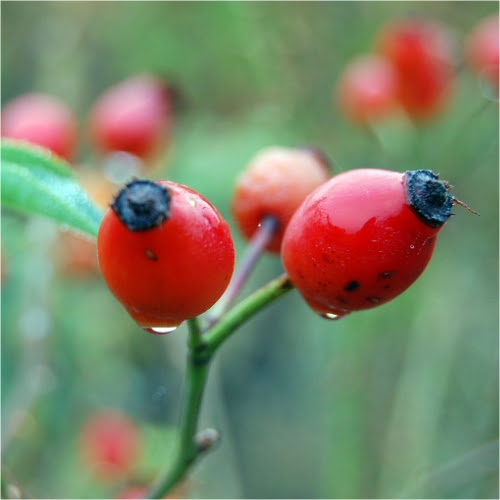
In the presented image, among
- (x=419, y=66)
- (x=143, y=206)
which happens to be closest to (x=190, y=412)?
(x=143, y=206)

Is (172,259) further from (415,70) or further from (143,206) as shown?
(415,70)

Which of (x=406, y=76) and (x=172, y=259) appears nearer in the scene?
(x=172, y=259)

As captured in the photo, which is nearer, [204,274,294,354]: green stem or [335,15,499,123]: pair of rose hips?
[204,274,294,354]: green stem

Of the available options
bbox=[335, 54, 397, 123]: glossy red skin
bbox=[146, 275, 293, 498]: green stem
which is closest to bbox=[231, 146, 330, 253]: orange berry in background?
bbox=[146, 275, 293, 498]: green stem

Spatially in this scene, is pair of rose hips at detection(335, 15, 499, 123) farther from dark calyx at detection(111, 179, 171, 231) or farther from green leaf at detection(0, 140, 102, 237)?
dark calyx at detection(111, 179, 171, 231)

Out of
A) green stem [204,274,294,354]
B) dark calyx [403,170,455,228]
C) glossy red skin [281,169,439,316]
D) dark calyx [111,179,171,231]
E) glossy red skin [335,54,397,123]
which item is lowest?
glossy red skin [335,54,397,123]

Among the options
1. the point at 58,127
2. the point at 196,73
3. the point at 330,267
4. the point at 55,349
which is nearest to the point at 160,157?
the point at 58,127

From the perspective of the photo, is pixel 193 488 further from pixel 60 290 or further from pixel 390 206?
pixel 390 206
